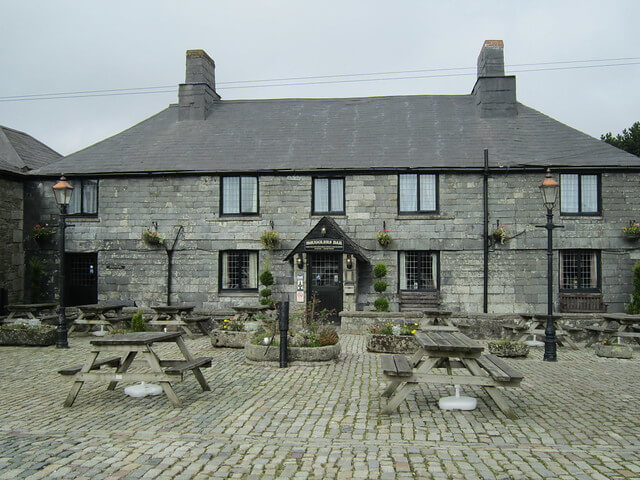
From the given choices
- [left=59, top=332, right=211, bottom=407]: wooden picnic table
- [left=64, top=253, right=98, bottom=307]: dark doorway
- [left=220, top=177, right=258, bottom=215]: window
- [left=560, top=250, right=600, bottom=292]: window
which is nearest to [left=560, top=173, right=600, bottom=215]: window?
[left=560, top=250, right=600, bottom=292]: window

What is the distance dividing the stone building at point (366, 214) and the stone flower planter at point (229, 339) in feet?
17.7

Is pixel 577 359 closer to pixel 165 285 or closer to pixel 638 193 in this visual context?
pixel 638 193

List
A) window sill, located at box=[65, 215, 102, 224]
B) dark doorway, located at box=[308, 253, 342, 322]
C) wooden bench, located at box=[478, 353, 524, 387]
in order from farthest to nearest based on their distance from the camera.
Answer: window sill, located at box=[65, 215, 102, 224] → dark doorway, located at box=[308, 253, 342, 322] → wooden bench, located at box=[478, 353, 524, 387]

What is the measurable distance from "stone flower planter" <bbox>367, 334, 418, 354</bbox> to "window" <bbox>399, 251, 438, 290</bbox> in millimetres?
6347

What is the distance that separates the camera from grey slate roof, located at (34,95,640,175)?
18.5 metres

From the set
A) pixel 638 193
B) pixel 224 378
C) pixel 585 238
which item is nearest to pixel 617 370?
pixel 224 378

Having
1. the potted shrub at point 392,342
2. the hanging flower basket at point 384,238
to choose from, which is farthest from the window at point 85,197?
the potted shrub at point 392,342

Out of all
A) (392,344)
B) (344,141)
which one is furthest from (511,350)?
(344,141)

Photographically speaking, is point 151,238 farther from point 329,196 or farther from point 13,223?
point 329,196

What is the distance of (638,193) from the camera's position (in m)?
18.0

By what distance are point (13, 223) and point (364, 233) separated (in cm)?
1192

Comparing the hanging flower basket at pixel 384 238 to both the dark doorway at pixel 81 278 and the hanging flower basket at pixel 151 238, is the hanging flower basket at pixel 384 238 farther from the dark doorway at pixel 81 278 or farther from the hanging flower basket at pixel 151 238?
the dark doorway at pixel 81 278

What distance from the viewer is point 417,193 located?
18562 mm

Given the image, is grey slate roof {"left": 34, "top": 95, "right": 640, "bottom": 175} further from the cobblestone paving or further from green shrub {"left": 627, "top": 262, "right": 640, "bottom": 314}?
the cobblestone paving
